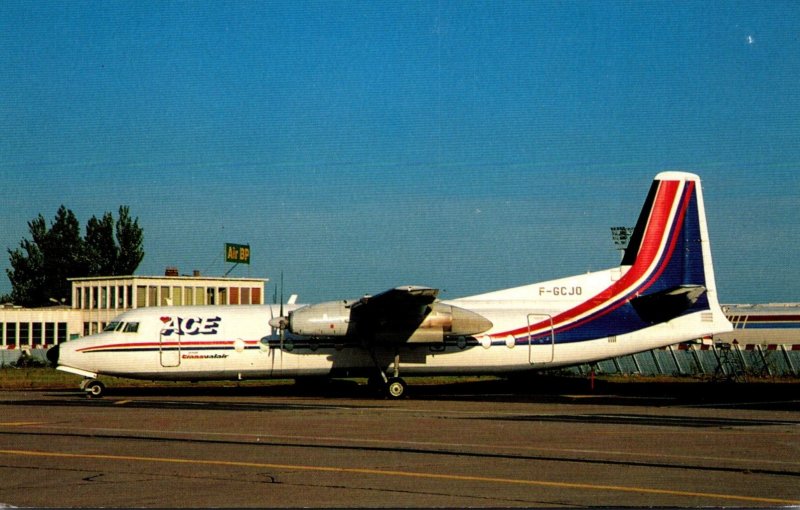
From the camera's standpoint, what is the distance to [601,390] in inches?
1248

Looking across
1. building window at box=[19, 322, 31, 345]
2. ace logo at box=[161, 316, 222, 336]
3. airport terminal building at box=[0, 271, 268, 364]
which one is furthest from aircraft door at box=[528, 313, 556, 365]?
building window at box=[19, 322, 31, 345]

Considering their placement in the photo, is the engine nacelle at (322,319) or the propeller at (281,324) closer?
the engine nacelle at (322,319)

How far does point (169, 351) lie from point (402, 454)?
17.1m

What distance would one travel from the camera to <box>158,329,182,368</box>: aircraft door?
2905cm

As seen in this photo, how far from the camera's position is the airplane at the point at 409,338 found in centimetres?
2867

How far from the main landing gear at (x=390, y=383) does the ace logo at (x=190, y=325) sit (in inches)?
190

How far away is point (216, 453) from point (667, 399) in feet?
52.3

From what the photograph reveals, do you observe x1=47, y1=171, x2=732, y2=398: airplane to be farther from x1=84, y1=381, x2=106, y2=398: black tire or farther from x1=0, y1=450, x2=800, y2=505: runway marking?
x1=0, y1=450, x2=800, y2=505: runway marking

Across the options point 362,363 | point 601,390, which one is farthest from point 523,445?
point 601,390

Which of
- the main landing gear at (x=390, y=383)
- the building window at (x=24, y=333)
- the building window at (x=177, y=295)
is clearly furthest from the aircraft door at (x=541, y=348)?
the building window at (x=24, y=333)

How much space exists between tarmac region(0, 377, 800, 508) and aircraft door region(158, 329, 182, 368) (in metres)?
3.61

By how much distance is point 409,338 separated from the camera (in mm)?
28500

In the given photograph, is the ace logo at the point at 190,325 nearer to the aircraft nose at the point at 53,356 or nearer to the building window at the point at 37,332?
the aircraft nose at the point at 53,356

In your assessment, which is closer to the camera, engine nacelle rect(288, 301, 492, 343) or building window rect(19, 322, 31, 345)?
engine nacelle rect(288, 301, 492, 343)
